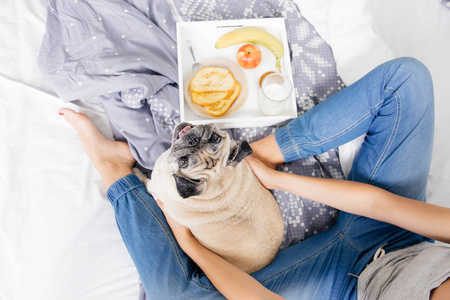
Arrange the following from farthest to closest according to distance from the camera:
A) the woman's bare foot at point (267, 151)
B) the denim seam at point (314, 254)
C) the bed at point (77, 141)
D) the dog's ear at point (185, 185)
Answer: the woman's bare foot at point (267, 151) → the bed at point (77, 141) → the denim seam at point (314, 254) → the dog's ear at point (185, 185)

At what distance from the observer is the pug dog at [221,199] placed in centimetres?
143

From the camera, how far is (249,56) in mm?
1997

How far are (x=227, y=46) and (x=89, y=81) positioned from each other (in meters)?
0.90

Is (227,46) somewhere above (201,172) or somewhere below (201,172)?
above

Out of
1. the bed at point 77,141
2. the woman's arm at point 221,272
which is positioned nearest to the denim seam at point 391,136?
the bed at point 77,141

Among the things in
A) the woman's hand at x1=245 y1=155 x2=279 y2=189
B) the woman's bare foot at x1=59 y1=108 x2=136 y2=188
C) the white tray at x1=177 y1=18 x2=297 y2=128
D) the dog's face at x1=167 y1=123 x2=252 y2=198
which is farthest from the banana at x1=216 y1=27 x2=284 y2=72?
the woman's bare foot at x1=59 y1=108 x2=136 y2=188

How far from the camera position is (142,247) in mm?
1775

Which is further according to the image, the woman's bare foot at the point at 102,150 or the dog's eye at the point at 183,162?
the woman's bare foot at the point at 102,150

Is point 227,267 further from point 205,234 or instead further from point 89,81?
point 89,81

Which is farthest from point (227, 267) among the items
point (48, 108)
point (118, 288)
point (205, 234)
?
point (48, 108)

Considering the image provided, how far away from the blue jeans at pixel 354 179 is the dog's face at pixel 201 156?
1.66 ft

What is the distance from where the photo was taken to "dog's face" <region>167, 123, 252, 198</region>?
4.53ft

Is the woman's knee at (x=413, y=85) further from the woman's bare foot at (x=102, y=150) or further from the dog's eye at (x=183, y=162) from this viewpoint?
the woman's bare foot at (x=102, y=150)

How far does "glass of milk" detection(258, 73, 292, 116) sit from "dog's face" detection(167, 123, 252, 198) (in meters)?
0.47
